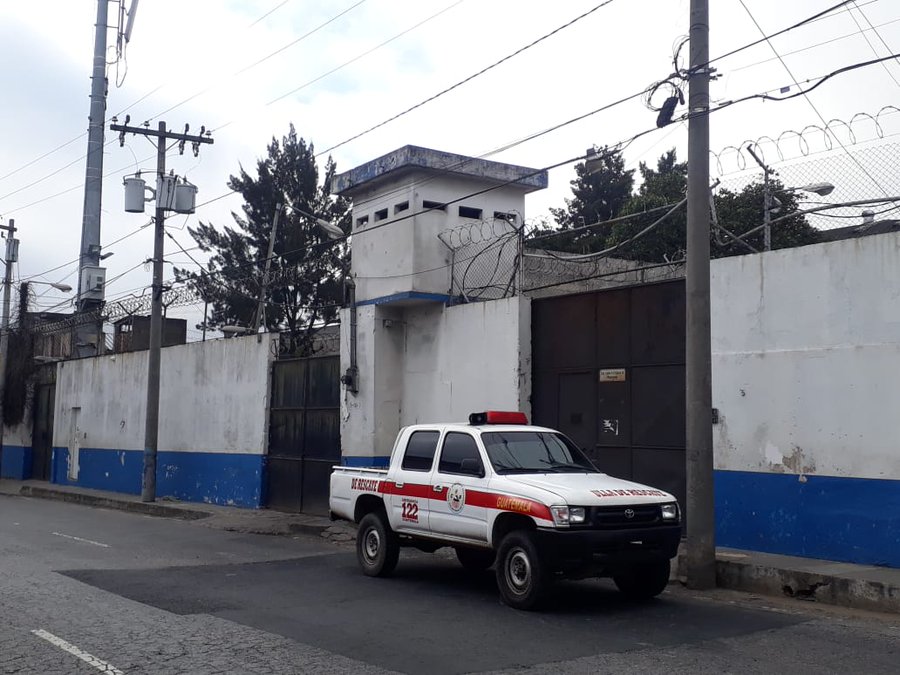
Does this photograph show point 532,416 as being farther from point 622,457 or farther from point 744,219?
point 744,219

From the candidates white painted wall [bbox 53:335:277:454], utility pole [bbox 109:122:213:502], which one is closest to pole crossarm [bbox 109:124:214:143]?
utility pole [bbox 109:122:213:502]

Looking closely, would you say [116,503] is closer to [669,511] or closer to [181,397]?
[181,397]

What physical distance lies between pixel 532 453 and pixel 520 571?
163 centimetres

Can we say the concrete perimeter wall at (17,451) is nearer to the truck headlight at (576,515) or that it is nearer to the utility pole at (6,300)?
the utility pole at (6,300)

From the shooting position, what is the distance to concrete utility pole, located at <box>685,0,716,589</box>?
1112 centimetres

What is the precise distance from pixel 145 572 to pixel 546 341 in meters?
7.50

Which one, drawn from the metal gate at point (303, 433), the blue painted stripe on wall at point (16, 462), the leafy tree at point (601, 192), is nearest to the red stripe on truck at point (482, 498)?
the metal gate at point (303, 433)

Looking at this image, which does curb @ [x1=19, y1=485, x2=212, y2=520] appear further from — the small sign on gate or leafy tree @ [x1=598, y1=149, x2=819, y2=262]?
leafy tree @ [x1=598, y1=149, x2=819, y2=262]

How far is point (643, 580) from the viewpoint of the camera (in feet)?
33.6

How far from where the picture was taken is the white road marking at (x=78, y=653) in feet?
23.0

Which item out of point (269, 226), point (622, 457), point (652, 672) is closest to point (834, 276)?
point (622, 457)

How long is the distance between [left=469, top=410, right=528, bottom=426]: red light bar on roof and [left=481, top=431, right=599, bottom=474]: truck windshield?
35 centimetres

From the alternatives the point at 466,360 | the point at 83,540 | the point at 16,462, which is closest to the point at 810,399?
the point at 466,360

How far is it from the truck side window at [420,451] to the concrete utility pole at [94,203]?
2258 centimetres
